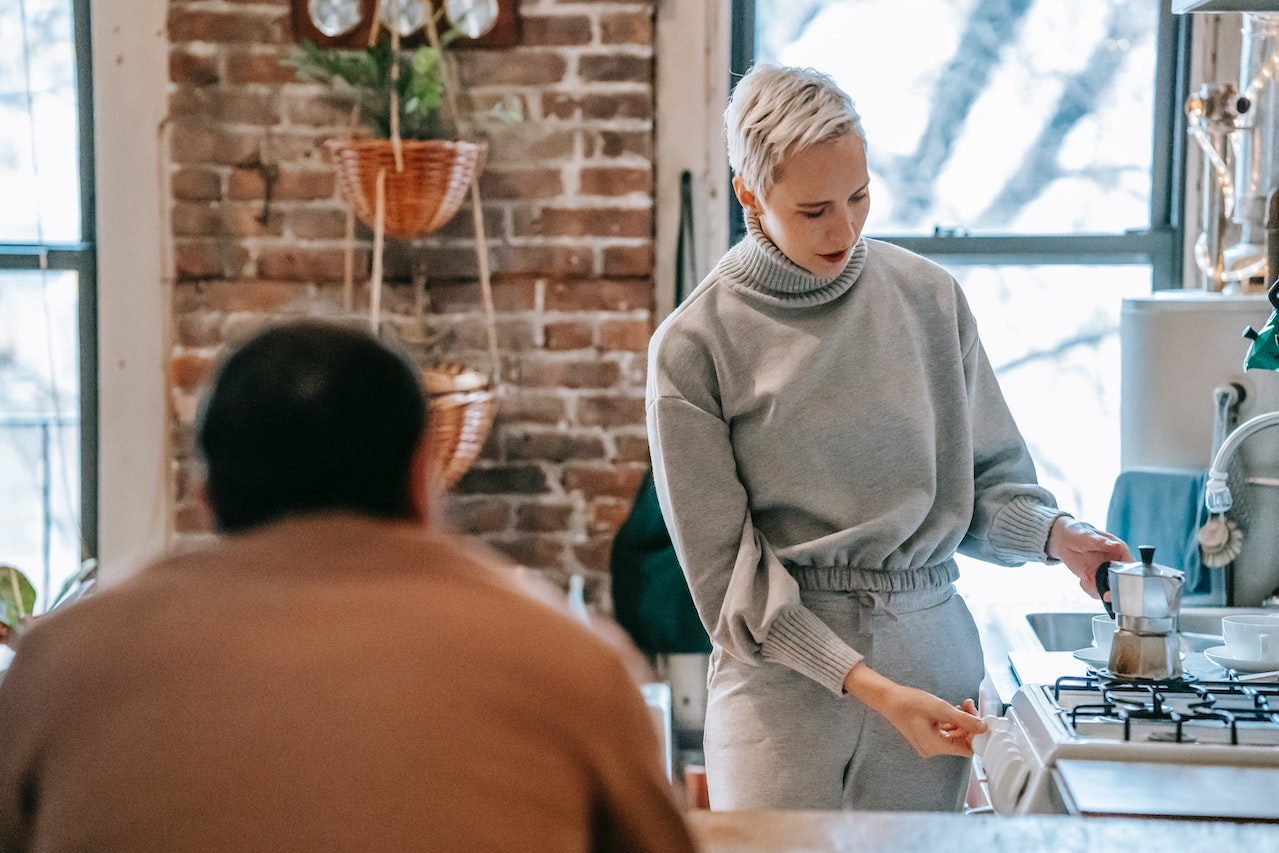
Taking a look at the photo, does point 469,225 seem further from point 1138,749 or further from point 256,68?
point 1138,749

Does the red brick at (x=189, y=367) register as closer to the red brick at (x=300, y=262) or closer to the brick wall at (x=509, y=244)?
the brick wall at (x=509, y=244)

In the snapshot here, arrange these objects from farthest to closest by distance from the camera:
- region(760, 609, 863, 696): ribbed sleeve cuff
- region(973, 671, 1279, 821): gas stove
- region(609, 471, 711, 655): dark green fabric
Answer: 1. region(609, 471, 711, 655): dark green fabric
2. region(760, 609, 863, 696): ribbed sleeve cuff
3. region(973, 671, 1279, 821): gas stove

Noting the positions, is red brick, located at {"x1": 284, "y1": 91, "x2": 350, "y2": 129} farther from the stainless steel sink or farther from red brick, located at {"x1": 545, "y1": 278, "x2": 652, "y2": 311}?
the stainless steel sink

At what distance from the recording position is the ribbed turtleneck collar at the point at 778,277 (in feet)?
5.23

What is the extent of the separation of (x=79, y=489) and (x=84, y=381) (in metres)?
0.22

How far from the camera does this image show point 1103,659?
1.85 metres

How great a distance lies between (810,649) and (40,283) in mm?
1952

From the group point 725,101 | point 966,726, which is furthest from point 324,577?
point 725,101

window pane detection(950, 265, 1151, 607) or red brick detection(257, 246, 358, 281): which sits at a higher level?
red brick detection(257, 246, 358, 281)

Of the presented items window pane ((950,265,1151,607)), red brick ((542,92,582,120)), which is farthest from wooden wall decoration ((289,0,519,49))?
window pane ((950,265,1151,607))

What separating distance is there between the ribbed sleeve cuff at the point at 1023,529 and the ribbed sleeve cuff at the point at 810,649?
0.26 metres

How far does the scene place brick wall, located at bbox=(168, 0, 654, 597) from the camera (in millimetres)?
2504

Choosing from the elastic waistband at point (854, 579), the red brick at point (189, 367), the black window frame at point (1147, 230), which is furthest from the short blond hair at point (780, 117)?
Result: the red brick at point (189, 367)

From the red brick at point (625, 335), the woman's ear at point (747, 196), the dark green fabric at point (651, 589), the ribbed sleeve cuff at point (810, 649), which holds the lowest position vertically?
the dark green fabric at point (651, 589)
